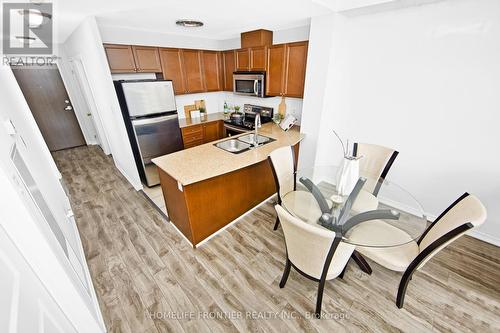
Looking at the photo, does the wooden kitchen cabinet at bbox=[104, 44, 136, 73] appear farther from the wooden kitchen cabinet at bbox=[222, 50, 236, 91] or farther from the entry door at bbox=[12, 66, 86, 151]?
the entry door at bbox=[12, 66, 86, 151]

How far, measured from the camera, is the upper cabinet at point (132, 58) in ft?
9.49

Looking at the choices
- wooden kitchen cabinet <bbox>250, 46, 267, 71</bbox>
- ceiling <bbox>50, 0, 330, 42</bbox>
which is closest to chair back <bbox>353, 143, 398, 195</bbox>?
ceiling <bbox>50, 0, 330, 42</bbox>

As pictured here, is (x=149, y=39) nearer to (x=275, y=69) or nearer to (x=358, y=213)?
(x=275, y=69)

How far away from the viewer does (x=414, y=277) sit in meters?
1.89

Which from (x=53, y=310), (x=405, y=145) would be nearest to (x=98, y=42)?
(x=53, y=310)

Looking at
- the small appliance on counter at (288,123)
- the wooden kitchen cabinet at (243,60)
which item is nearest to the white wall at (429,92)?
the small appliance on counter at (288,123)

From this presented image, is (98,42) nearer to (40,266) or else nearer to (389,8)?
(40,266)

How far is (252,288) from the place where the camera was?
180cm

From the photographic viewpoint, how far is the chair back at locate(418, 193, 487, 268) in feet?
4.01

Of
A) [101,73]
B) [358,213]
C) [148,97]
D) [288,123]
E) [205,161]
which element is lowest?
[358,213]

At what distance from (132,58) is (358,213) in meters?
3.74

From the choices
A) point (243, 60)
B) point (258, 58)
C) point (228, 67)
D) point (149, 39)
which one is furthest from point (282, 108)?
point (149, 39)

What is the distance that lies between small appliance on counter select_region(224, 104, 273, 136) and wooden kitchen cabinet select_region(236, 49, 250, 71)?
2.37 ft

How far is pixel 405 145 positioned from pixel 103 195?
178 inches
